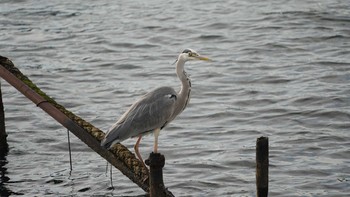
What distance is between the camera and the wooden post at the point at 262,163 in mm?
8875

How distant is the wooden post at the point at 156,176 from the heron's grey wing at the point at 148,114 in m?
1.25

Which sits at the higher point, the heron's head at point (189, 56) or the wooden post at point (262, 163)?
the heron's head at point (189, 56)

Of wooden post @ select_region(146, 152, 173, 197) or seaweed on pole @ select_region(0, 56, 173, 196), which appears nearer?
wooden post @ select_region(146, 152, 173, 197)

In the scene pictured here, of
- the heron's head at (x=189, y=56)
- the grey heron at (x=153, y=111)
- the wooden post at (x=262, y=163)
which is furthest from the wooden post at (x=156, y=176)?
the heron's head at (x=189, y=56)

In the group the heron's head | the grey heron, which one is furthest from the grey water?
the heron's head

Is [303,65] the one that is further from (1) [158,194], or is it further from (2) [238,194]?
(1) [158,194]

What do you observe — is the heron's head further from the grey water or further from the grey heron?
the grey water

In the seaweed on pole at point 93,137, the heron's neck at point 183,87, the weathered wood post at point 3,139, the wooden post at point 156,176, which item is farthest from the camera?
the weathered wood post at point 3,139

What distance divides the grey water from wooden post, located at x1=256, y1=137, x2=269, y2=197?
3579 millimetres

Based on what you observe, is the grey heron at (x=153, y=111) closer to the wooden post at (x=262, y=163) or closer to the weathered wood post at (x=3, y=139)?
the wooden post at (x=262, y=163)

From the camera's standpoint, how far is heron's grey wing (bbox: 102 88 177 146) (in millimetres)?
10133

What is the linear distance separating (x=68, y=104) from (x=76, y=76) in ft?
8.36

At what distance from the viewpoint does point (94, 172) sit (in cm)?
1384

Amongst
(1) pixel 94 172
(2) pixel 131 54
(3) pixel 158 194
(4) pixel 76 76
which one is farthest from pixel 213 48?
(3) pixel 158 194
